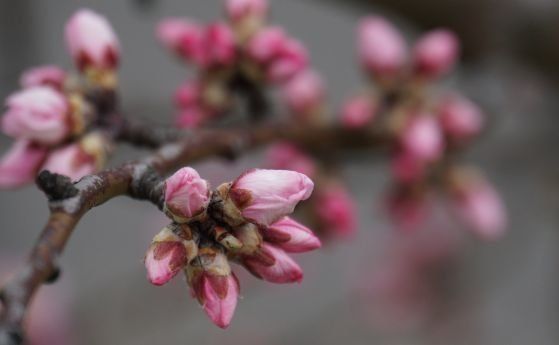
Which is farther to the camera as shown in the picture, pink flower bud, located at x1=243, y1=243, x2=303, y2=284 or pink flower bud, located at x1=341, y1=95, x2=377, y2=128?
pink flower bud, located at x1=341, y1=95, x2=377, y2=128

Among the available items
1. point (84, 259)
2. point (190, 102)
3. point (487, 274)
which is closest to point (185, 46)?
point (190, 102)

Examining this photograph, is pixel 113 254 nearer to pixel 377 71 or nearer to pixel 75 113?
pixel 377 71

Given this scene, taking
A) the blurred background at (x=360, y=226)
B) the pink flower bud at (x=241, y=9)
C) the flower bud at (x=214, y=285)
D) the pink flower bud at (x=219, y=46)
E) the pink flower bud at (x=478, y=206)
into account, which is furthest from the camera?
the blurred background at (x=360, y=226)

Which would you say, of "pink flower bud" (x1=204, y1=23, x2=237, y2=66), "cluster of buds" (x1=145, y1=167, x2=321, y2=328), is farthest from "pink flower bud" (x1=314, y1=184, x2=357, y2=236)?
"cluster of buds" (x1=145, y1=167, x2=321, y2=328)

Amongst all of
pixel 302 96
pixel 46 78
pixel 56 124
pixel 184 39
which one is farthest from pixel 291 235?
→ pixel 302 96

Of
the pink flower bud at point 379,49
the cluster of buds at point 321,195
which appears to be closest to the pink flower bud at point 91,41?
the cluster of buds at point 321,195

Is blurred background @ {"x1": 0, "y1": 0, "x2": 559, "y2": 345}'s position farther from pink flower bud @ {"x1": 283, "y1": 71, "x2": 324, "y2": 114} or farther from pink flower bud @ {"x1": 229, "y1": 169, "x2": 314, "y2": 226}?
pink flower bud @ {"x1": 229, "y1": 169, "x2": 314, "y2": 226}

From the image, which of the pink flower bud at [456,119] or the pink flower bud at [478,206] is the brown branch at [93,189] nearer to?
the pink flower bud at [456,119]
